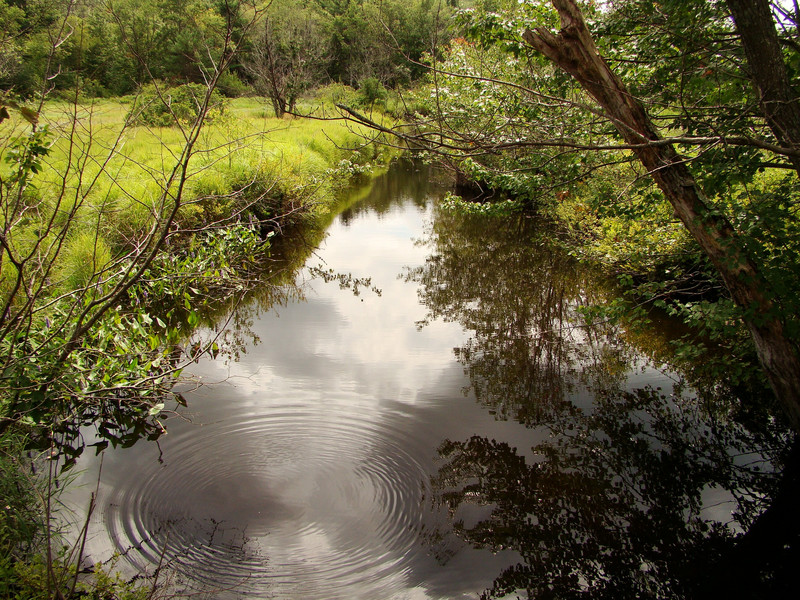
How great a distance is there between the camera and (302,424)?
17.5ft

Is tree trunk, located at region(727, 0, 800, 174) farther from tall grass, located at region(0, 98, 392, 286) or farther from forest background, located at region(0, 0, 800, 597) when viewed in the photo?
tall grass, located at region(0, 98, 392, 286)

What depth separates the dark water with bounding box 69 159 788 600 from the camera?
3684 millimetres

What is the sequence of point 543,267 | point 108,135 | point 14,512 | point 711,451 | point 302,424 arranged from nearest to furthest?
point 14,512 → point 711,451 → point 302,424 → point 543,267 → point 108,135

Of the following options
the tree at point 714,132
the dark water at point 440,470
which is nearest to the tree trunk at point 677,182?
the tree at point 714,132

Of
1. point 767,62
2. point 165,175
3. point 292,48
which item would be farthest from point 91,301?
point 292,48

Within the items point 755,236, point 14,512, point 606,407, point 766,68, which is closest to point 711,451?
point 606,407

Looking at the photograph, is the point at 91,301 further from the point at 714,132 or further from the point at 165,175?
the point at 714,132

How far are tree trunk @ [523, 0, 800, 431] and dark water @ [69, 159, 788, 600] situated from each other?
1.28 meters

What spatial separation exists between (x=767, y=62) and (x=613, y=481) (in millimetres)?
3159

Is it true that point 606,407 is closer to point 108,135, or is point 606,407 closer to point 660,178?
point 660,178

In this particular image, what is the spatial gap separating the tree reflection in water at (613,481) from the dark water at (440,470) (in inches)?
0.7

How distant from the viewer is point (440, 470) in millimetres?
4652

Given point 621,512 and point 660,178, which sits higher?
point 660,178

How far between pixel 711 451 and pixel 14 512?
5.20 metres
